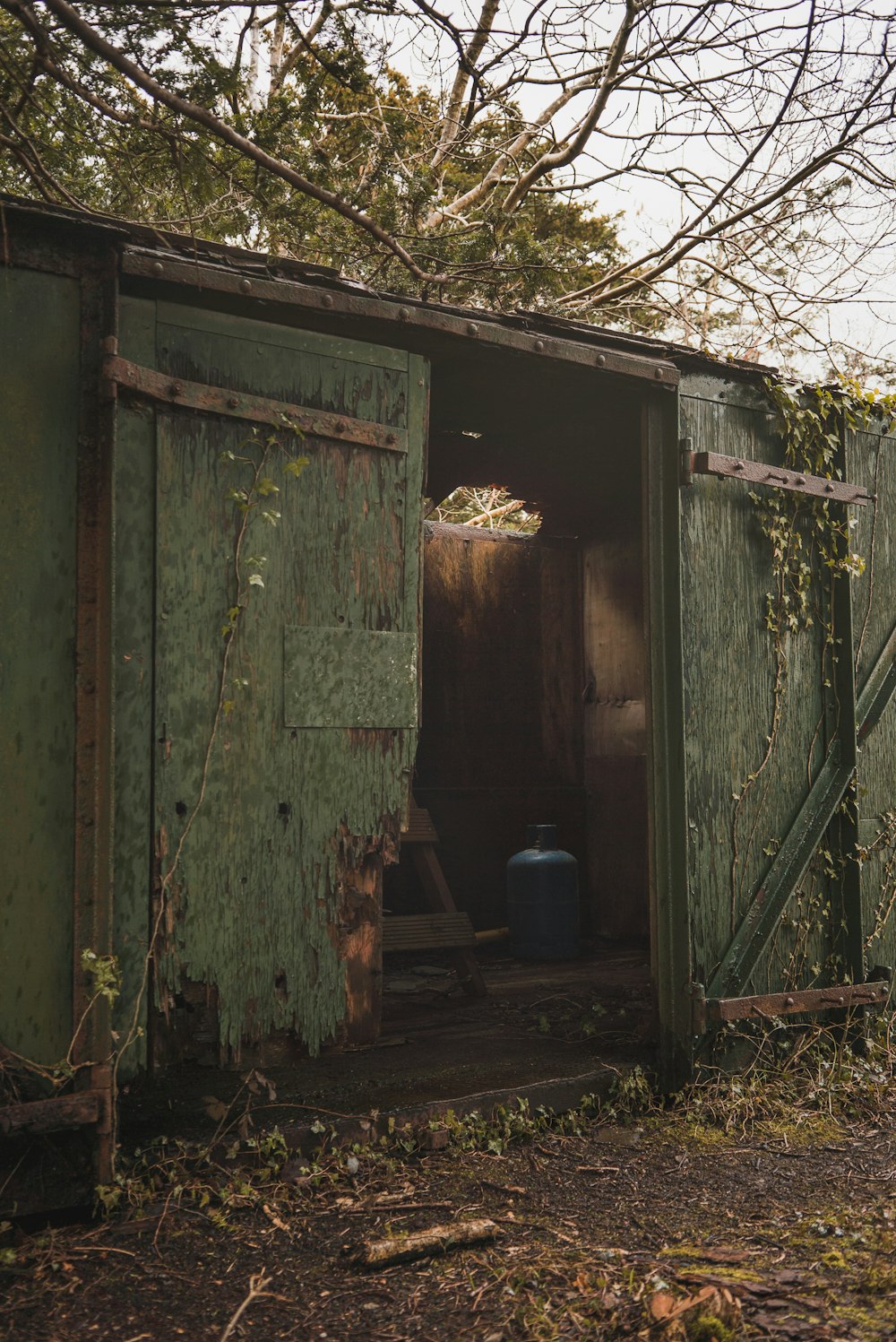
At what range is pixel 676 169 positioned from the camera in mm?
8883

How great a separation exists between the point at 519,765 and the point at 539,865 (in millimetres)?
831

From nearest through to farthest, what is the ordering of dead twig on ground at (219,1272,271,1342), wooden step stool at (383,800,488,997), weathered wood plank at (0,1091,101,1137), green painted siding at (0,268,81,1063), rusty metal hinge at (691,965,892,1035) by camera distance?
dead twig on ground at (219,1272,271,1342) < weathered wood plank at (0,1091,101,1137) < green painted siding at (0,268,81,1063) < rusty metal hinge at (691,965,892,1035) < wooden step stool at (383,800,488,997)

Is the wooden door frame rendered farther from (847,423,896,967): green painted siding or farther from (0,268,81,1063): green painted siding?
(0,268,81,1063): green painted siding

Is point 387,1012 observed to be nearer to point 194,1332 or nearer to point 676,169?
point 194,1332

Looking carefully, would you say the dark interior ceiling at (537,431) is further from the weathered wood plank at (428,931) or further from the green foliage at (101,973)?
the green foliage at (101,973)

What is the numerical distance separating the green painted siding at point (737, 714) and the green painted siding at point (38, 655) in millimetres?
2431

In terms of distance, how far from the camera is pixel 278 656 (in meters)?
3.52

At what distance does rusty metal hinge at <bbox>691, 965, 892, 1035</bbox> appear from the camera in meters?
4.08

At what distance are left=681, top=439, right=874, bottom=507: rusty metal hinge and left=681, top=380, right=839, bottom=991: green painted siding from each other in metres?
0.09

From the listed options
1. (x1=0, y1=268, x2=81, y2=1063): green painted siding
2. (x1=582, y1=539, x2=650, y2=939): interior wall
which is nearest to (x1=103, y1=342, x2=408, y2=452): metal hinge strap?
(x1=0, y1=268, x2=81, y2=1063): green painted siding

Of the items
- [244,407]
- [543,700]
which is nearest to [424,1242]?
[244,407]

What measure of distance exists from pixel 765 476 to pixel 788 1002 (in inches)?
Answer: 87.0

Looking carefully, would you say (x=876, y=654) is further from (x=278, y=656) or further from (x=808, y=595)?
(x=278, y=656)

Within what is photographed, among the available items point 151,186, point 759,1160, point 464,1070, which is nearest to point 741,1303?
point 759,1160
